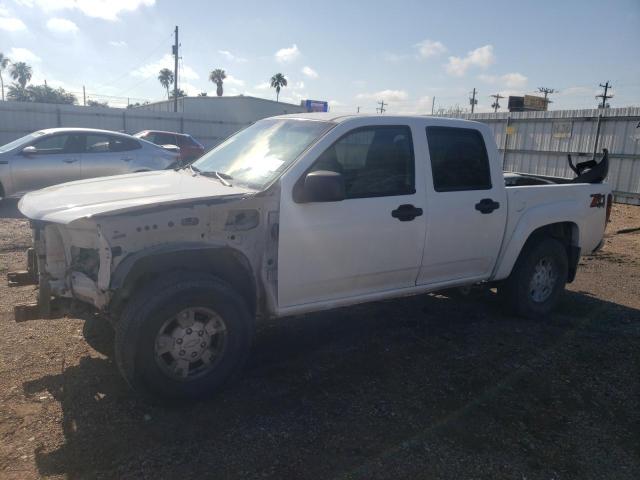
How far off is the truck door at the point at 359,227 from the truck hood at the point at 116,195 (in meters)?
0.52

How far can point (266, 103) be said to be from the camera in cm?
3450

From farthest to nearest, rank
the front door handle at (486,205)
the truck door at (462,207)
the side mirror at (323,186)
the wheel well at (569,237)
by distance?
the wheel well at (569,237)
the front door handle at (486,205)
the truck door at (462,207)
the side mirror at (323,186)

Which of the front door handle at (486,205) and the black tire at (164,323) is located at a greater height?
the front door handle at (486,205)

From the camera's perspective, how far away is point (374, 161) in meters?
4.20

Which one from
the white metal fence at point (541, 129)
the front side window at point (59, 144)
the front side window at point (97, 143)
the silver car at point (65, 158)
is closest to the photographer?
the silver car at point (65, 158)

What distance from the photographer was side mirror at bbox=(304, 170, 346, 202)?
359cm

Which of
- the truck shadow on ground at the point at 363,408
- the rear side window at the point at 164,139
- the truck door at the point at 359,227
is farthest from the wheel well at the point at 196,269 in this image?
the rear side window at the point at 164,139

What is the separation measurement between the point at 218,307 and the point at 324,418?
999 millimetres

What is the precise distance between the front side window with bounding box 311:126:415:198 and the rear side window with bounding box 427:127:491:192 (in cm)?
27

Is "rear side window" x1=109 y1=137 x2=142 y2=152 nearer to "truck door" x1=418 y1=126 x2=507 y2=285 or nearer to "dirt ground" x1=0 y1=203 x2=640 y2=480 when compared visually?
"dirt ground" x1=0 y1=203 x2=640 y2=480

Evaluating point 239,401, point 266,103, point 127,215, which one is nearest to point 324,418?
point 239,401

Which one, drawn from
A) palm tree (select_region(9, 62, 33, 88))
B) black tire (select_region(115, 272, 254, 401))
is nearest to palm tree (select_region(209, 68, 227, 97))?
palm tree (select_region(9, 62, 33, 88))

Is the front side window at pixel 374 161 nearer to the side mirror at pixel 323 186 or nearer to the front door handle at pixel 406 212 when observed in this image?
the front door handle at pixel 406 212

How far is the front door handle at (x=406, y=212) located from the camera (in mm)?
4164
